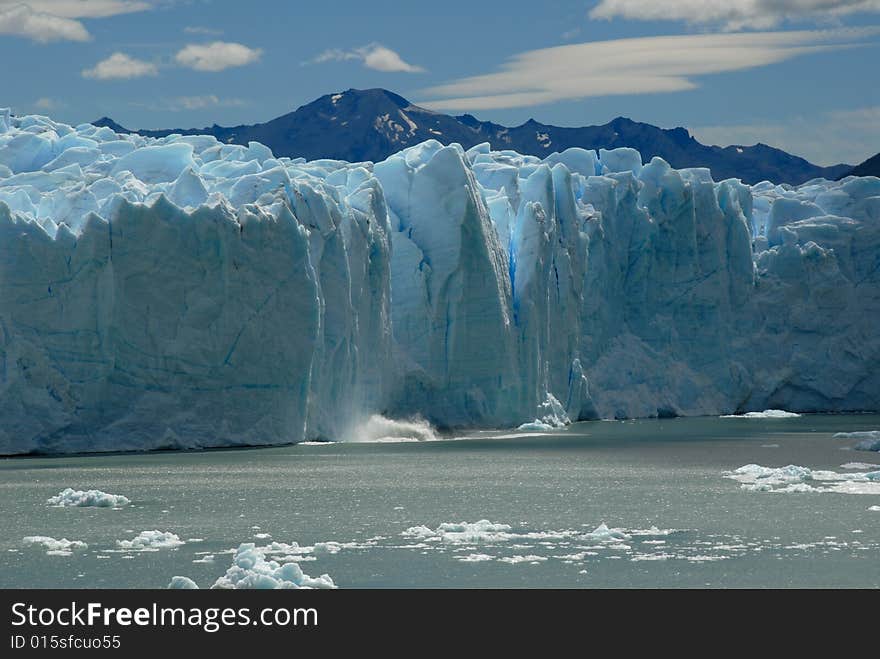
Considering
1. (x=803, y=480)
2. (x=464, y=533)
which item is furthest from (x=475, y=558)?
(x=803, y=480)

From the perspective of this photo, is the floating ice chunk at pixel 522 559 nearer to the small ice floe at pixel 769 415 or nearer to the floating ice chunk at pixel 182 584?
the floating ice chunk at pixel 182 584

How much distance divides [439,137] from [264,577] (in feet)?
383

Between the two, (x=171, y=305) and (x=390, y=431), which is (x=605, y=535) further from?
(x=390, y=431)

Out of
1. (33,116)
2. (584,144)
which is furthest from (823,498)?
(584,144)

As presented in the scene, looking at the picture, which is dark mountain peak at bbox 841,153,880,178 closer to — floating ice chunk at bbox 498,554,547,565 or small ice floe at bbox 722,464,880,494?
small ice floe at bbox 722,464,880,494

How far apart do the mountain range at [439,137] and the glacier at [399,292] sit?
55.3 m

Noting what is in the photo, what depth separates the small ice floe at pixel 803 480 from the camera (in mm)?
25797

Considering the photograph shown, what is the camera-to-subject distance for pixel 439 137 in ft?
427

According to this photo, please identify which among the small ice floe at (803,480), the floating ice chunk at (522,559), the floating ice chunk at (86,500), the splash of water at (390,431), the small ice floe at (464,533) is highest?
the floating ice chunk at (522,559)

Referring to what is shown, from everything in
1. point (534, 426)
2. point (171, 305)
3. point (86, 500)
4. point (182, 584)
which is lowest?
point (534, 426)

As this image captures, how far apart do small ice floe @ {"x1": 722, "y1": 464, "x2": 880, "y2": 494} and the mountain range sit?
85.3 meters

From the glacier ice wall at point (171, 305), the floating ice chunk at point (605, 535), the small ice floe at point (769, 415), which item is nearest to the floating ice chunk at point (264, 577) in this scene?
the floating ice chunk at point (605, 535)

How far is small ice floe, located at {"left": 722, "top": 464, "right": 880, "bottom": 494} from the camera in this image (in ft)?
84.6

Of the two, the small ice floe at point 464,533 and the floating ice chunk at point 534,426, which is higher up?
the small ice floe at point 464,533
